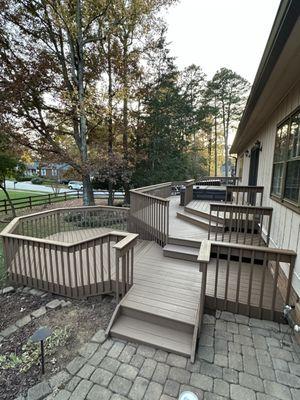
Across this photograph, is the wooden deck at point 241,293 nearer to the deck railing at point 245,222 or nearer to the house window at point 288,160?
the deck railing at point 245,222

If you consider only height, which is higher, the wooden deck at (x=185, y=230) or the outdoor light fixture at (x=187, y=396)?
the wooden deck at (x=185, y=230)

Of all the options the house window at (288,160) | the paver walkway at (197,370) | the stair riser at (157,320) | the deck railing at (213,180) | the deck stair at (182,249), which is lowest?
the paver walkway at (197,370)

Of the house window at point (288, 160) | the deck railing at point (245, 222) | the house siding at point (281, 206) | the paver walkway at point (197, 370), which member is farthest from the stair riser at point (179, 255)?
the house window at point (288, 160)

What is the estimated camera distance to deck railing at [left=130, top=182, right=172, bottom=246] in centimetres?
492

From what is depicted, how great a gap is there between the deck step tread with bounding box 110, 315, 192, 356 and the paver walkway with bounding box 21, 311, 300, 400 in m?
0.08

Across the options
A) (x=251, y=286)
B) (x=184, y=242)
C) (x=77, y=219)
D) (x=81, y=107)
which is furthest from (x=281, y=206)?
(x=81, y=107)

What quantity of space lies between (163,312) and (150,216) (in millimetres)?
2901

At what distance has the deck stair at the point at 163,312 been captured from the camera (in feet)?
8.61

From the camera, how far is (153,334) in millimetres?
2736

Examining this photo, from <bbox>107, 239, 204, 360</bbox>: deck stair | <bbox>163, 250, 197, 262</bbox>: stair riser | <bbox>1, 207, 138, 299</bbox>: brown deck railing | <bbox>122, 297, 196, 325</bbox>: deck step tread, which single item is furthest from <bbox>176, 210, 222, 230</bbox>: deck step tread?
<bbox>122, 297, 196, 325</bbox>: deck step tread

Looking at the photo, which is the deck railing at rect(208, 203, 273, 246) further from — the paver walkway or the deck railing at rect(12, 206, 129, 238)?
the deck railing at rect(12, 206, 129, 238)

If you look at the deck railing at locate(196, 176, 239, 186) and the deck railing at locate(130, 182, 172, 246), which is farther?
the deck railing at locate(196, 176, 239, 186)

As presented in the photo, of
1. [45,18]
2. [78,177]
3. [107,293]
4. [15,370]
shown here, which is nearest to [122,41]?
→ [45,18]

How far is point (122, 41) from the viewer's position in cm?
1165
